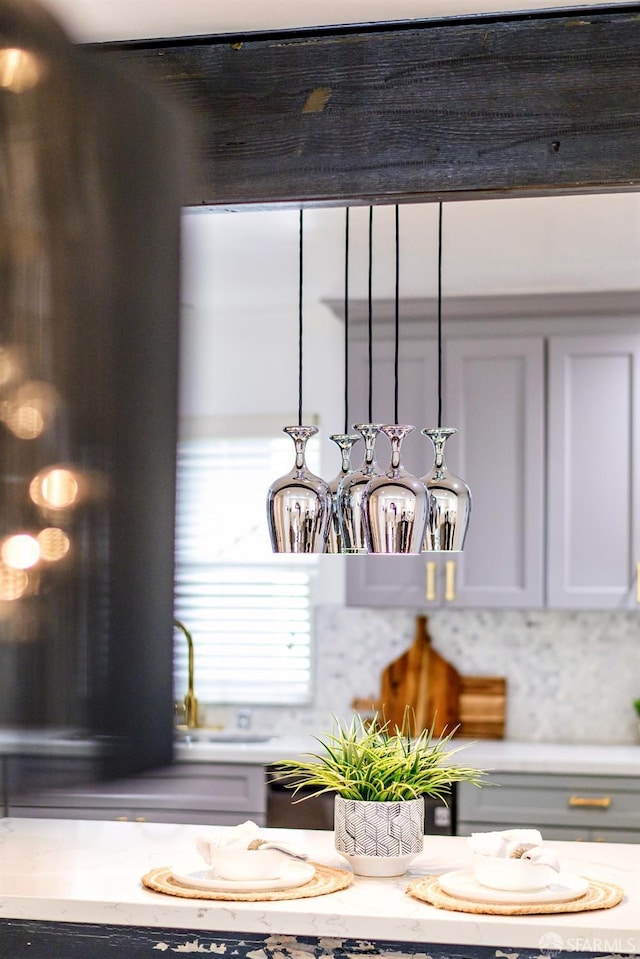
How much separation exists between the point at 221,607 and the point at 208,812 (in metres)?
0.91

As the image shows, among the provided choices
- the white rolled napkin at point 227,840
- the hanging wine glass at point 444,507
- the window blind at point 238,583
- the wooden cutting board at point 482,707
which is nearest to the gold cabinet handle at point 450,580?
the wooden cutting board at point 482,707

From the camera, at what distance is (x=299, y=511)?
2.12 meters

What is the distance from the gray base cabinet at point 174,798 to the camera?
13.0ft

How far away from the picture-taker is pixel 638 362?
4051mm

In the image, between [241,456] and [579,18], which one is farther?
[241,456]

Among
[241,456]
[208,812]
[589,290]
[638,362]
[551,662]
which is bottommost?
[208,812]

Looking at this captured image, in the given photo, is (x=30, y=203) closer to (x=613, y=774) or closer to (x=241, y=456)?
(x=241, y=456)

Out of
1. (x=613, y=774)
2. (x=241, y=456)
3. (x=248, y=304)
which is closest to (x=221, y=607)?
(x=241, y=456)

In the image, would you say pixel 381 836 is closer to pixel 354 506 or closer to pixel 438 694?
pixel 354 506

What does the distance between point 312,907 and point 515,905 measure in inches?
13.7

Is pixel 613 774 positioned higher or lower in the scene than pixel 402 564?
lower

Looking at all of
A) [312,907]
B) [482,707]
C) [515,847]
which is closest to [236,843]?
[312,907]

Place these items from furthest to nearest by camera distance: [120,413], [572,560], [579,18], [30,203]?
[572,560]
[120,413]
[30,203]
[579,18]

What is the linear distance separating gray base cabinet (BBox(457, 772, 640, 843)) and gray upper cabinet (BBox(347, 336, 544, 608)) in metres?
0.66
